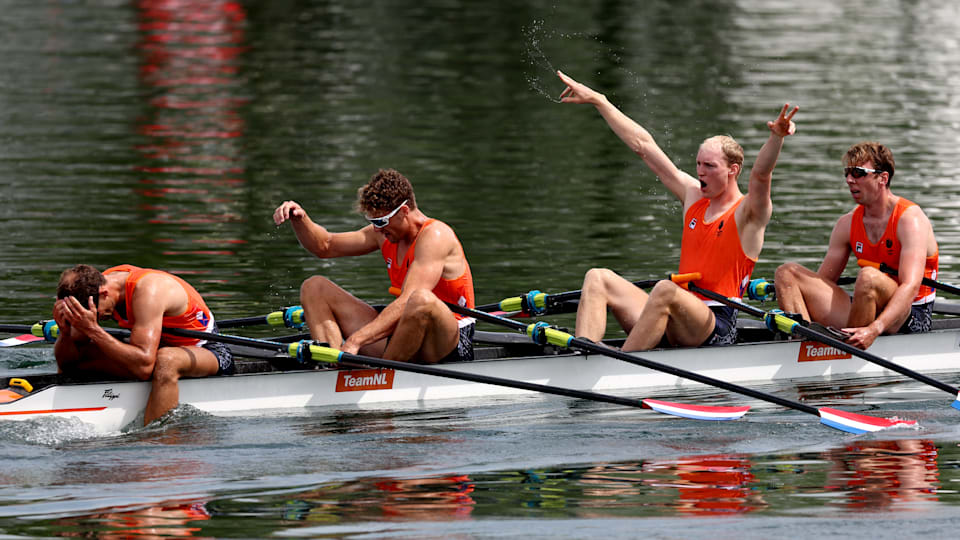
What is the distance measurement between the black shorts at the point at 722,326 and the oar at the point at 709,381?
95 cm

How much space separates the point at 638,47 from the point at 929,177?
19.7 metres

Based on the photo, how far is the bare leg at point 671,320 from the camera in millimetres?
11578

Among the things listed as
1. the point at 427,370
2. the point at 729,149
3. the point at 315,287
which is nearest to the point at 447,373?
the point at 427,370

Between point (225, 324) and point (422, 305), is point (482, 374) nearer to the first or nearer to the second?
point (422, 305)

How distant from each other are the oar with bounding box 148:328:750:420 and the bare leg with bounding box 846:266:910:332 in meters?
1.69

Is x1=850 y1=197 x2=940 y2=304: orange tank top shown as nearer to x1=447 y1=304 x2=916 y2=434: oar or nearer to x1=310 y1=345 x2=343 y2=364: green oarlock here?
x1=447 y1=304 x2=916 y2=434: oar

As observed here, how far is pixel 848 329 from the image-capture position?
1205cm

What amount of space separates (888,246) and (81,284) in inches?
256

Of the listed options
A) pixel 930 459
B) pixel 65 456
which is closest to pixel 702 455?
pixel 930 459

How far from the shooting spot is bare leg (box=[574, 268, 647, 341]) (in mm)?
11719

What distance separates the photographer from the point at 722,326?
1207cm

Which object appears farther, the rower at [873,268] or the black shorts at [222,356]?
the rower at [873,268]

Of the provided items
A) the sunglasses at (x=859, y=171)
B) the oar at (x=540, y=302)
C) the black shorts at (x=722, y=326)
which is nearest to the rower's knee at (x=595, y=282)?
the oar at (x=540, y=302)

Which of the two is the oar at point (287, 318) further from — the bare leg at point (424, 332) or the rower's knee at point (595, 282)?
the rower's knee at point (595, 282)
